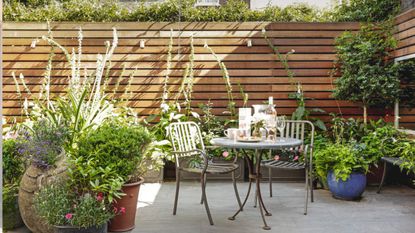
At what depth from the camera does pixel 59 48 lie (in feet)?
18.8

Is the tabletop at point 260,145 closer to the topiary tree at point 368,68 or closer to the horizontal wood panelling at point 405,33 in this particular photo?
the topiary tree at point 368,68

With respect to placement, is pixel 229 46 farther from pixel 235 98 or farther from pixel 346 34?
pixel 346 34

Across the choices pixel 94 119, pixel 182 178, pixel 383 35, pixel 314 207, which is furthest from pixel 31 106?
pixel 383 35

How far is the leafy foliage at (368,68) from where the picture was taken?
5.05 m

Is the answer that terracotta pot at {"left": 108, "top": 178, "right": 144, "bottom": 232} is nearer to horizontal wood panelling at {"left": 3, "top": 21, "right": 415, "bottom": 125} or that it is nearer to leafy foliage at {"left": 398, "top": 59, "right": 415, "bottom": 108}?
horizontal wood panelling at {"left": 3, "top": 21, "right": 415, "bottom": 125}

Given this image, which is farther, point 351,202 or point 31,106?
point 31,106

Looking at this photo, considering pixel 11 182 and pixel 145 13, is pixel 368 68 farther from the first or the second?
pixel 11 182

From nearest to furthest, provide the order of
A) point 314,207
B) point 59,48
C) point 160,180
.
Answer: point 314,207, point 160,180, point 59,48

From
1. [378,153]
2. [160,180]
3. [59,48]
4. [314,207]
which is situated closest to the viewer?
[314,207]

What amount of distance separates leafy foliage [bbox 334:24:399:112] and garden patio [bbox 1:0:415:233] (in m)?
0.02

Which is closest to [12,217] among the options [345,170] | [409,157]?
[345,170]

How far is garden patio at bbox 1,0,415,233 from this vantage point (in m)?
4.43

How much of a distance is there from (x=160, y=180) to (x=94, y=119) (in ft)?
4.73

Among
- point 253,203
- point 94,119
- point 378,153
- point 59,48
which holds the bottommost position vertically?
point 253,203
